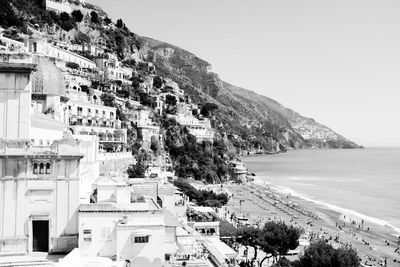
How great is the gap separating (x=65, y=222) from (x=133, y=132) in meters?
50.8

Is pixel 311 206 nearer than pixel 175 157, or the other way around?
pixel 311 206

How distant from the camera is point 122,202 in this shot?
790 inches

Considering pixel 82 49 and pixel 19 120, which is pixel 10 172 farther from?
pixel 82 49

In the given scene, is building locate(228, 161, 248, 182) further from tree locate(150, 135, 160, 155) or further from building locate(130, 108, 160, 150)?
building locate(130, 108, 160, 150)

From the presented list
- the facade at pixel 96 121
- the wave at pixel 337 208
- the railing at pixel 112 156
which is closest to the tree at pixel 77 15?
the facade at pixel 96 121

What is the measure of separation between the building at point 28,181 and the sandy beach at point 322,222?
2824cm

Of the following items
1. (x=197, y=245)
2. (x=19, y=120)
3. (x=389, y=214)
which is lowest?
(x=389, y=214)

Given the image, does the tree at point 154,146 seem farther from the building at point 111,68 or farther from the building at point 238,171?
the building at point 238,171

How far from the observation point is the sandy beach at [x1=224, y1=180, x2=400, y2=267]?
4259 centimetres

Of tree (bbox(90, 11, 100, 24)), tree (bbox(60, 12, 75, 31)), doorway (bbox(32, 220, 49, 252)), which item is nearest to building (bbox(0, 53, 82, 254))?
doorway (bbox(32, 220, 49, 252))

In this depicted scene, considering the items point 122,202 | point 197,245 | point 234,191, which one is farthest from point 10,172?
point 234,191

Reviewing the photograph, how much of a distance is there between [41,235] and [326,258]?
49.2ft

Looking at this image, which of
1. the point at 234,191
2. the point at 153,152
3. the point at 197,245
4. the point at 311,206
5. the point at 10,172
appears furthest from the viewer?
the point at 234,191

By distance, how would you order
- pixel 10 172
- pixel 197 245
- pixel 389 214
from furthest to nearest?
pixel 389 214
pixel 197 245
pixel 10 172
